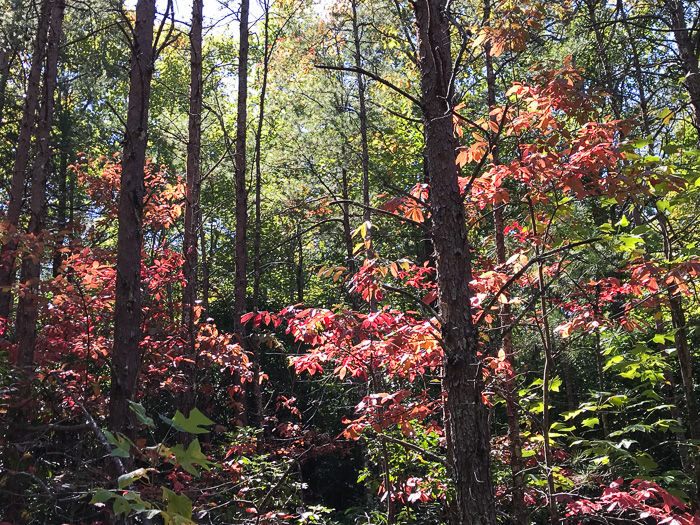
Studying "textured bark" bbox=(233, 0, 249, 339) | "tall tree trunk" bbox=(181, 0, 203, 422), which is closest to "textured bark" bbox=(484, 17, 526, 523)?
"tall tree trunk" bbox=(181, 0, 203, 422)

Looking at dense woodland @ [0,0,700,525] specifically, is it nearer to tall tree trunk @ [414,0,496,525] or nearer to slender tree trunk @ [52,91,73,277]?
tall tree trunk @ [414,0,496,525]

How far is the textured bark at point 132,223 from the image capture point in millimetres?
3172

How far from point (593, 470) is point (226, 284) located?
1413 centimetres

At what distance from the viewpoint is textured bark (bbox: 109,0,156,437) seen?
3172 millimetres

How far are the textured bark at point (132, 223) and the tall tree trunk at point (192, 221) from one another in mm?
2906

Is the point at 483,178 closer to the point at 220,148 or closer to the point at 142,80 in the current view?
the point at 142,80

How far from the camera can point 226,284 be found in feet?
58.0

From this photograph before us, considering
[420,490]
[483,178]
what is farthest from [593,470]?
[483,178]

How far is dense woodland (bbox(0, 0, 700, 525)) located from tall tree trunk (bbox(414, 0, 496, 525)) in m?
0.01

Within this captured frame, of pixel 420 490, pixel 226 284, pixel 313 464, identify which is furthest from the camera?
pixel 226 284

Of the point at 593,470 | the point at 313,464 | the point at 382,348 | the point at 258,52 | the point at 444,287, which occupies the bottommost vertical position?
the point at 313,464

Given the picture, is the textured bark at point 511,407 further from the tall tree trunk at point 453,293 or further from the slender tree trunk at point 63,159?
the slender tree trunk at point 63,159

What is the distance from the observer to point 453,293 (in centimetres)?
281


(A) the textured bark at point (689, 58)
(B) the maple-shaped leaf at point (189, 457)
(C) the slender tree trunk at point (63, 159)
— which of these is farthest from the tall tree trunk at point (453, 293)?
(C) the slender tree trunk at point (63, 159)
